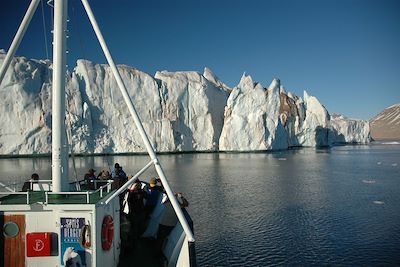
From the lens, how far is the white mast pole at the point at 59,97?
6695mm

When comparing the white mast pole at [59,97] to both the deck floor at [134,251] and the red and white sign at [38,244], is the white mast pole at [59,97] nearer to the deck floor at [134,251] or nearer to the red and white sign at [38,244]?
the red and white sign at [38,244]

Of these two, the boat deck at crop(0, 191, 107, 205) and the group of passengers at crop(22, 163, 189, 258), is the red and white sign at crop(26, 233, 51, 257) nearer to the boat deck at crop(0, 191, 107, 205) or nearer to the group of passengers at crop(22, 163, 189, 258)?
the boat deck at crop(0, 191, 107, 205)

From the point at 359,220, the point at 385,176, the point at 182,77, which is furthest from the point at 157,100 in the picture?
the point at 359,220

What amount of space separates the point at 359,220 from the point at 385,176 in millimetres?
19300

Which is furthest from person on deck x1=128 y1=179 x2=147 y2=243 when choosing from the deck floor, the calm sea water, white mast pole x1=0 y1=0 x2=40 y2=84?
white mast pole x1=0 y1=0 x2=40 y2=84

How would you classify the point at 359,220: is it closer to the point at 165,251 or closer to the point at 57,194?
the point at 165,251

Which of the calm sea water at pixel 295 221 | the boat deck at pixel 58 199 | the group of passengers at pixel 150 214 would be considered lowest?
the calm sea water at pixel 295 221

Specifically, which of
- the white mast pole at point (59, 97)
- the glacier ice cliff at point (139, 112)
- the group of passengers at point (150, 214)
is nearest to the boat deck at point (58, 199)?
the white mast pole at point (59, 97)

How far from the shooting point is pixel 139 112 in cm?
7100

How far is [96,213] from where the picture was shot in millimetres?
6180

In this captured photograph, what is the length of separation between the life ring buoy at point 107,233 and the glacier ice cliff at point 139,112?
5690 centimetres

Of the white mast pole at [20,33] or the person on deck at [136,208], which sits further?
the person on deck at [136,208]

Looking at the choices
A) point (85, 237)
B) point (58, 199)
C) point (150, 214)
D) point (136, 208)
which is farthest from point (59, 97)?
point (150, 214)

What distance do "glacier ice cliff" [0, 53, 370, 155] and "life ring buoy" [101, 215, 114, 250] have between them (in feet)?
187
